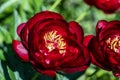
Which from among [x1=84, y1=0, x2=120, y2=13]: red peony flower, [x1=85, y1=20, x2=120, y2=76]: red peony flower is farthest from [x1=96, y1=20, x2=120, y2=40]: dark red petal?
[x1=84, y1=0, x2=120, y2=13]: red peony flower

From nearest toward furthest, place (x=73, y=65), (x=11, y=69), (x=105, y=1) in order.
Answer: (x=73, y=65)
(x=11, y=69)
(x=105, y=1)

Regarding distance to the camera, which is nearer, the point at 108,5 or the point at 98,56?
the point at 98,56

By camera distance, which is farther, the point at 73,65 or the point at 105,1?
the point at 105,1

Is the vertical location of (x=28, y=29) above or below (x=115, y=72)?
above

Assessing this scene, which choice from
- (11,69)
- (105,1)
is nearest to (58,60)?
(11,69)

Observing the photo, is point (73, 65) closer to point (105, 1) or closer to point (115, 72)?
point (115, 72)

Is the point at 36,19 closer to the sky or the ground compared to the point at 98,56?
closer to the sky

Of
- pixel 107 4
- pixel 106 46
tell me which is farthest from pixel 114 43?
pixel 107 4

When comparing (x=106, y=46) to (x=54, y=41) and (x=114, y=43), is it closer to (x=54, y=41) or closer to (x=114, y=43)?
(x=114, y=43)
